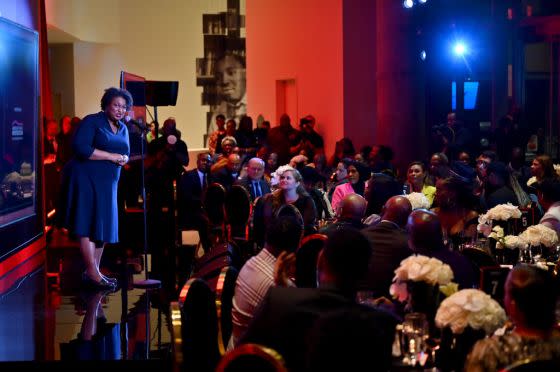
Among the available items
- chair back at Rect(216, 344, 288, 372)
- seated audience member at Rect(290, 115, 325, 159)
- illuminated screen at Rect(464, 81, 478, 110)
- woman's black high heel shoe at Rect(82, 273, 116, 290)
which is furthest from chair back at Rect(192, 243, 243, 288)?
illuminated screen at Rect(464, 81, 478, 110)

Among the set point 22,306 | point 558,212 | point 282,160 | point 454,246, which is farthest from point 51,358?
point 282,160

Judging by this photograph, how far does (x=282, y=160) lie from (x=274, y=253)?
11953mm

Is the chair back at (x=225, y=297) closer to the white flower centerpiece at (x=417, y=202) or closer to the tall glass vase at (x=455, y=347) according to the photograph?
the tall glass vase at (x=455, y=347)

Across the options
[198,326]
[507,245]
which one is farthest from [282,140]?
[198,326]

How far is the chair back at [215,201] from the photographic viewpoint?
32.7 feet

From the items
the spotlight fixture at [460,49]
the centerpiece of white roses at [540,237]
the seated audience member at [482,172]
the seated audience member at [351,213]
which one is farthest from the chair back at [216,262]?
the spotlight fixture at [460,49]

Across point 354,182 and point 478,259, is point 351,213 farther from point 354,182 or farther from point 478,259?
point 354,182

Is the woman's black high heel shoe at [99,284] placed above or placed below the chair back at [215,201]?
below

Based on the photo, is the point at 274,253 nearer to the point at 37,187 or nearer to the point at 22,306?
the point at 22,306

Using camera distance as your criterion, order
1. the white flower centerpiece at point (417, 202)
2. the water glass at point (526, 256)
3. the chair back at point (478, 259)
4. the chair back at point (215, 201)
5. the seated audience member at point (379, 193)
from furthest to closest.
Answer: the chair back at point (215, 201) → the seated audience member at point (379, 193) → the white flower centerpiece at point (417, 202) → the water glass at point (526, 256) → the chair back at point (478, 259)

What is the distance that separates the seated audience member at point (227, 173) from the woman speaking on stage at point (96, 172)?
3.30m

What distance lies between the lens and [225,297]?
16.4 feet

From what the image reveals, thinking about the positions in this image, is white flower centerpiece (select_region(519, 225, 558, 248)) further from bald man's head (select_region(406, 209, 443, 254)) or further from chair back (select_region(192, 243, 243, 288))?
chair back (select_region(192, 243, 243, 288))

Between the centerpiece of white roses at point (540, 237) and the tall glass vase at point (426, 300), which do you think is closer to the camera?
the tall glass vase at point (426, 300)
